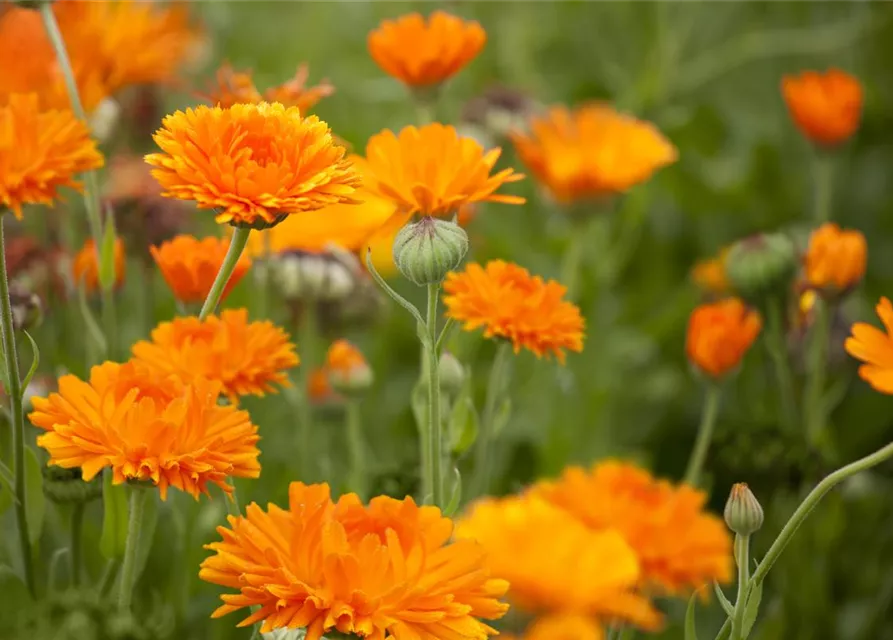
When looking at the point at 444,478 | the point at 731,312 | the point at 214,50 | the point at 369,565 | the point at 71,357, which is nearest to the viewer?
the point at 369,565

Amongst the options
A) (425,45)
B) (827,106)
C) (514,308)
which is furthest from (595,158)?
(514,308)

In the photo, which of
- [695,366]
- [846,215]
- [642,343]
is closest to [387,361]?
[642,343]

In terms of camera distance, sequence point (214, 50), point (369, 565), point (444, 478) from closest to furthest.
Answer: point (369, 565) < point (444, 478) < point (214, 50)

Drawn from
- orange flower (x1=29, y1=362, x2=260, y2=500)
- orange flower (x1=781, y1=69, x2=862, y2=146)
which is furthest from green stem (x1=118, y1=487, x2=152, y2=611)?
orange flower (x1=781, y1=69, x2=862, y2=146)

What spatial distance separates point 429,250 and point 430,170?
0.05m

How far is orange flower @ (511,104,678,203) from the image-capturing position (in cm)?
95

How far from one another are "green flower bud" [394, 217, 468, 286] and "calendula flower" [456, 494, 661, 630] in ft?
0.33

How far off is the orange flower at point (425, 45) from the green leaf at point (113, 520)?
0.28 m

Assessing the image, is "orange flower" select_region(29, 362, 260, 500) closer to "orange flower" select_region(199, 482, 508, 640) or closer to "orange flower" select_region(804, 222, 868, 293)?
"orange flower" select_region(199, 482, 508, 640)

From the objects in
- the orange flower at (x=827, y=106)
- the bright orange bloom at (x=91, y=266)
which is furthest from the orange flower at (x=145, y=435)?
the orange flower at (x=827, y=106)

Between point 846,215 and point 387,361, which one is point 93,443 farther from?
point 846,215

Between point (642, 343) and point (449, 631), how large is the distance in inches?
30.6

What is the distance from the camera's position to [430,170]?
538 millimetres

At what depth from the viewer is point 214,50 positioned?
1.60 m
